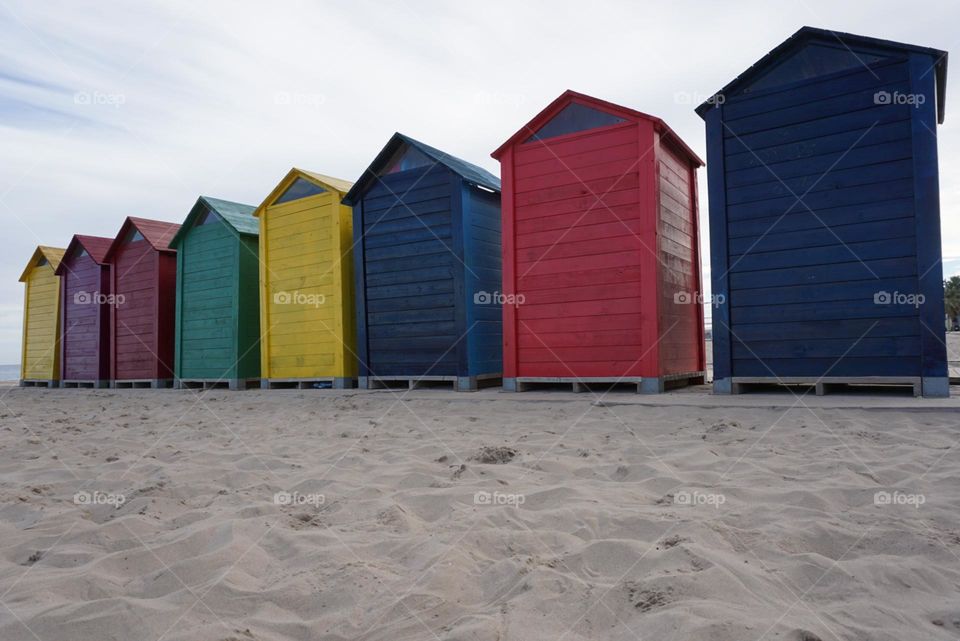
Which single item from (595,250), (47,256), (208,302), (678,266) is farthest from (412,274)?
(47,256)

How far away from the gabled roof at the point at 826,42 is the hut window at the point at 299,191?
646cm

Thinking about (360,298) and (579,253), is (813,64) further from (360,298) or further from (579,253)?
(360,298)

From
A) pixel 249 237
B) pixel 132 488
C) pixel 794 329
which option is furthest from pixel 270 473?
pixel 249 237

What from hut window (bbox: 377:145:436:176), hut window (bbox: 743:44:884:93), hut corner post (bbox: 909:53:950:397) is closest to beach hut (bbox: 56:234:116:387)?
hut window (bbox: 377:145:436:176)

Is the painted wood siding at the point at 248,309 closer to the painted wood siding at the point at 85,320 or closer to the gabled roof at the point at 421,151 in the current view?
the gabled roof at the point at 421,151

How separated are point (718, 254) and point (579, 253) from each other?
5.62 ft

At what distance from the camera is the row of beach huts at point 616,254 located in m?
6.21

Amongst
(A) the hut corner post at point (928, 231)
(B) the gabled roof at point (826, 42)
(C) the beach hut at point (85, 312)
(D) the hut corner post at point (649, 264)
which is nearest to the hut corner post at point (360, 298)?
(D) the hut corner post at point (649, 264)

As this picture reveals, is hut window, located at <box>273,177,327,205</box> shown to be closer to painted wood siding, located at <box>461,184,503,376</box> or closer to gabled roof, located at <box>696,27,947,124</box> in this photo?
painted wood siding, located at <box>461,184,503,376</box>

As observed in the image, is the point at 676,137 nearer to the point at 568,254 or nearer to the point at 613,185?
the point at 613,185

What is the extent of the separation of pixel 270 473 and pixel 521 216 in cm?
556

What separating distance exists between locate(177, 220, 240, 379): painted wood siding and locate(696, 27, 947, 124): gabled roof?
891 centimetres

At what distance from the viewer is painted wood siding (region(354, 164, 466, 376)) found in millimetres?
9117

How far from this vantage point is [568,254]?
8047mm
